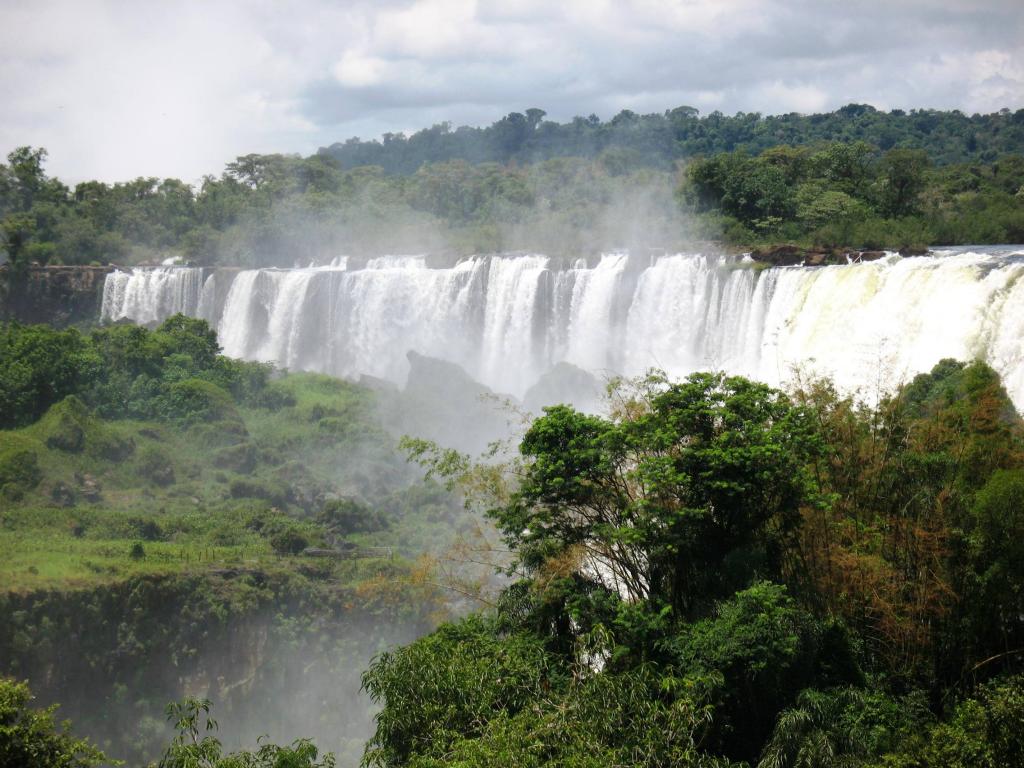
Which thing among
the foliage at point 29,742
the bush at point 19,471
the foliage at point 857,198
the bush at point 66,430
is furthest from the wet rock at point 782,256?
the foliage at point 29,742

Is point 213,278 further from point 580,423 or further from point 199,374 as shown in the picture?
point 580,423

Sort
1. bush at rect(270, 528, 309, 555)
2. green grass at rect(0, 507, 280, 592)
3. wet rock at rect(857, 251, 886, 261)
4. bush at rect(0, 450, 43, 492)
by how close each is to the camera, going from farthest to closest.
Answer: wet rock at rect(857, 251, 886, 261)
bush at rect(0, 450, 43, 492)
bush at rect(270, 528, 309, 555)
green grass at rect(0, 507, 280, 592)

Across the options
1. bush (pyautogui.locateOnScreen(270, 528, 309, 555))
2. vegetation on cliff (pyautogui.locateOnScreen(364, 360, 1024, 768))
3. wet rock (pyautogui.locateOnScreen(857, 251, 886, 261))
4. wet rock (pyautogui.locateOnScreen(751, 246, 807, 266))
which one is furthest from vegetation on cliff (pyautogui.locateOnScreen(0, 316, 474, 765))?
wet rock (pyautogui.locateOnScreen(857, 251, 886, 261))

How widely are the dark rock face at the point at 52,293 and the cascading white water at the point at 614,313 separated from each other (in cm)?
154

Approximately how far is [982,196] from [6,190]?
46.1 m

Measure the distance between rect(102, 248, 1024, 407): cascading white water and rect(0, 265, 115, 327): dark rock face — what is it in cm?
154

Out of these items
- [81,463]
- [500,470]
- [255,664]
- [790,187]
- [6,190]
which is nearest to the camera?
[500,470]

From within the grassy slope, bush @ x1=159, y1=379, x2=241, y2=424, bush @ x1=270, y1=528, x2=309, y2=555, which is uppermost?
bush @ x1=159, y1=379, x2=241, y2=424

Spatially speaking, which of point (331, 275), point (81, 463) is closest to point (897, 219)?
point (331, 275)

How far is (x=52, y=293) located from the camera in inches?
1729

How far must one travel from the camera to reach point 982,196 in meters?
32.6

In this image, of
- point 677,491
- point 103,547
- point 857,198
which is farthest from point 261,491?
point 857,198

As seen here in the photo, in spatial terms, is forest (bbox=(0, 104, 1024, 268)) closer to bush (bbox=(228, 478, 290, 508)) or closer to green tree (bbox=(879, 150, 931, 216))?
green tree (bbox=(879, 150, 931, 216))

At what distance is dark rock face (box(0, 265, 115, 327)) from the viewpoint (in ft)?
142
